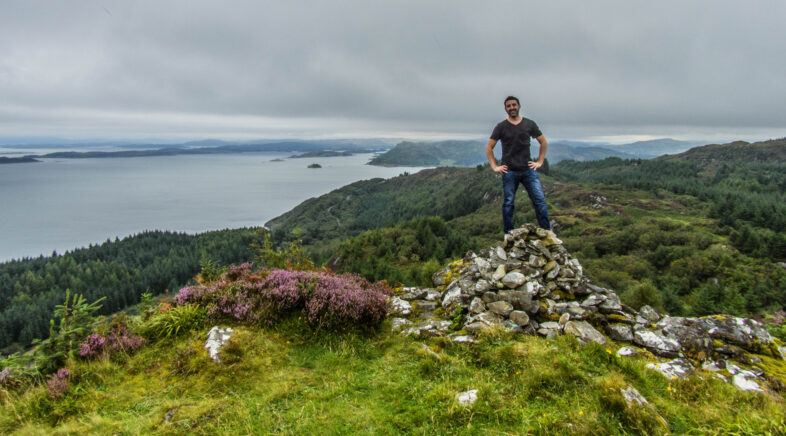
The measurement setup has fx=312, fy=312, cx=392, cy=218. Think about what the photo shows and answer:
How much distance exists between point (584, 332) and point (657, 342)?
142cm

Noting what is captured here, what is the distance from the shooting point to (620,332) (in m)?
6.56

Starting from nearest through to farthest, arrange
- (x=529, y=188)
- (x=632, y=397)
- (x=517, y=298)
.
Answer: (x=632, y=397)
(x=517, y=298)
(x=529, y=188)

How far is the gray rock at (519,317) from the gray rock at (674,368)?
2.09m

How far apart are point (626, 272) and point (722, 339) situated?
77.0m

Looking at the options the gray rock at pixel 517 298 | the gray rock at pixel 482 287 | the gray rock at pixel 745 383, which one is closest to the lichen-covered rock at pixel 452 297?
the gray rock at pixel 482 287

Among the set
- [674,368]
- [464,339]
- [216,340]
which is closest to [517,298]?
[464,339]

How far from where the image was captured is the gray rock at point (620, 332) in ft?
21.4

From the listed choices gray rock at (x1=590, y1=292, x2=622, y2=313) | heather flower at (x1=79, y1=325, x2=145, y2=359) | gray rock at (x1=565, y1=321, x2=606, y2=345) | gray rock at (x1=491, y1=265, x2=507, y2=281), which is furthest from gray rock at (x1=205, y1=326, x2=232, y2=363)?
gray rock at (x1=590, y1=292, x2=622, y2=313)

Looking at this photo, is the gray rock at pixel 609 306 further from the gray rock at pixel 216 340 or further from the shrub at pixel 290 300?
the gray rock at pixel 216 340

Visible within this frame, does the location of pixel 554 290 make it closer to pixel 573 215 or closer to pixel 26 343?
pixel 573 215

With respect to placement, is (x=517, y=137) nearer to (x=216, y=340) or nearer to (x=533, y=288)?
(x=533, y=288)

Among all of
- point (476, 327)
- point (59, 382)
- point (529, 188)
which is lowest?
point (476, 327)

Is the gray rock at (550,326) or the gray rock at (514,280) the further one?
the gray rock at (514,280)

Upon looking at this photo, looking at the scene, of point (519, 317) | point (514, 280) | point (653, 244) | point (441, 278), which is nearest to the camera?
point (519, 317)
